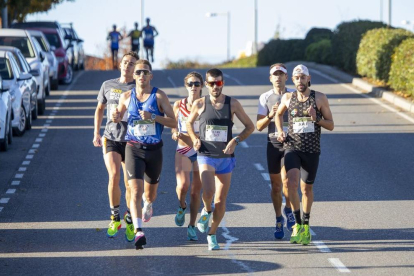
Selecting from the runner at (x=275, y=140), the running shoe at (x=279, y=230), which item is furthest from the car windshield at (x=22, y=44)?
the running shoe at (x=279, y=230)

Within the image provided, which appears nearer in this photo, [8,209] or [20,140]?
[8,209]

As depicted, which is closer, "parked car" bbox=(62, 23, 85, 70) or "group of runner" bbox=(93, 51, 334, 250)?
"group of runner" bbox=(93, 51, 334, 250)

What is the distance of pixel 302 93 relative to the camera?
37.8ft

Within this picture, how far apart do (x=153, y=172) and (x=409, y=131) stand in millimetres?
11529

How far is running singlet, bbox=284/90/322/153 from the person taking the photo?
11484mm

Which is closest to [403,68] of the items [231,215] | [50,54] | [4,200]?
[50,54]

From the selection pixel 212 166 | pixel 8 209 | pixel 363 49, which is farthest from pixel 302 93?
pixel 363 49

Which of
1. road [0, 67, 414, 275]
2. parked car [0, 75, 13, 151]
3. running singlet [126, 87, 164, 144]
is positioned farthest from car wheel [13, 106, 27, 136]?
running singlet [126, 87, 164, 144]

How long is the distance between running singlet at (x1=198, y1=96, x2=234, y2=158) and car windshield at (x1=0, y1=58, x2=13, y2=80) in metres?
11.7

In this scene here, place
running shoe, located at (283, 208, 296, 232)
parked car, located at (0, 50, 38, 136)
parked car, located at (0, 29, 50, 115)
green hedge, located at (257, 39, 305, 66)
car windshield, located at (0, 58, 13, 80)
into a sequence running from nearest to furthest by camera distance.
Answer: running shoe, located at (283, 208, 296, 232) → parked car, located at (0, 50, 38, 136) → car windshield, located at (0, 58, 13, 80) → parked car, located at (0, 29, 50, 115) → green hedge, located at (257, 39, 305, 66)

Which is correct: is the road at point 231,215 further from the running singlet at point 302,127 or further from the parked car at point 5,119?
the running singlet at point 302,127

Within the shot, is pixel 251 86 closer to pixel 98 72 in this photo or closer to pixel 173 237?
pixel 98 72

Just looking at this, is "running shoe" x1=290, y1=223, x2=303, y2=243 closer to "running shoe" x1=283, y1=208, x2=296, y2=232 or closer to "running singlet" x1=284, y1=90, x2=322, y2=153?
"running shoe" x1=283, y1=208, x2=296, y2=232

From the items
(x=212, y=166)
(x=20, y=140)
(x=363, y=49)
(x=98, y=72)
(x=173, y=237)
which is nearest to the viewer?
(x=212, y=166)
